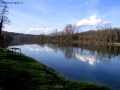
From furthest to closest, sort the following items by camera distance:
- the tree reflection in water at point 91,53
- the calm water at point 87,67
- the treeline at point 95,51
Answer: the treeline at point 95,51
the tree reflection in water at point 91,53
the calm water at point 87,67

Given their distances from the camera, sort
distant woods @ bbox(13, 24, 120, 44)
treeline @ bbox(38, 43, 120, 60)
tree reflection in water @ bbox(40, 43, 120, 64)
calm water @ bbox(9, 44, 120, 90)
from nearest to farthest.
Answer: calm water @ bbox(9, 44, 120, 90), tree reflection in water @ bbox(40, 43, 120, 64), treeline @ bbox(38, 43, 120, 60), distant woods @ bbox(13, 24, 120, 44)

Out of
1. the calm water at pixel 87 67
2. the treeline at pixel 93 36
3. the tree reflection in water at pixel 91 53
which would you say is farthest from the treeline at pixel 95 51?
the treeline at pixel 93 36

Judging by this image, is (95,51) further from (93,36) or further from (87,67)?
(93,36)

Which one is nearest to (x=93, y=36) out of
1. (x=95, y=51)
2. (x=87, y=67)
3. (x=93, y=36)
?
(x=93, y=36)

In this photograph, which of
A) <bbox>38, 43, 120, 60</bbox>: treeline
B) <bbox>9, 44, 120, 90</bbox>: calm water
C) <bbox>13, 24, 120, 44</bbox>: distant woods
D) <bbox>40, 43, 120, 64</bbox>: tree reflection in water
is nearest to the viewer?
<bbox>9, 44, 120, 90</bbox>: calm water

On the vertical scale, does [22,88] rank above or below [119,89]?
above

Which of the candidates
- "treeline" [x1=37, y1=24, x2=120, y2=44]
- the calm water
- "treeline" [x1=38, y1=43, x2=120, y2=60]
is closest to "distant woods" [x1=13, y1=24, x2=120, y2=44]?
"treeline" [x1=37, y1=24, x2=120, y2=44]

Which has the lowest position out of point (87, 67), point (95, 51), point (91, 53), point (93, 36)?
point (87, 67)

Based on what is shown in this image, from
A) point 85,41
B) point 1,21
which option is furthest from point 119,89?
point 85,41

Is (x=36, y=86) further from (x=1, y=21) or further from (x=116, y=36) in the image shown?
(x=116, y=36)

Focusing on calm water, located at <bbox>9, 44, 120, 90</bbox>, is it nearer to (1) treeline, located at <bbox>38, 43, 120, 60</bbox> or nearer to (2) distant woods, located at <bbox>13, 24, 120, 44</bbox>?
(1) treeline, located at <bbox>38, 43, 120, 60</bbox>

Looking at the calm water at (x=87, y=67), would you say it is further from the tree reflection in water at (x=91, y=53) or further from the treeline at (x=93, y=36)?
the treeline at (x=93, y=36)

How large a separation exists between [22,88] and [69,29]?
421 feet

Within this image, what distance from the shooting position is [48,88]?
9.04 m
